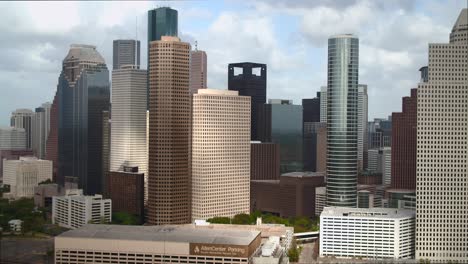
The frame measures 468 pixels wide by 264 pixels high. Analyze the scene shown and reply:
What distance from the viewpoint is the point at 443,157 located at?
26.9 m

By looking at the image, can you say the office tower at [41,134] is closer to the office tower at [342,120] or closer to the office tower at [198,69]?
the office tower at [198,69]

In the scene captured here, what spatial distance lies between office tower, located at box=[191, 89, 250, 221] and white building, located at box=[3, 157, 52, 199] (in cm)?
1167

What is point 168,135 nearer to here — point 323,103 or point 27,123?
point 27,123

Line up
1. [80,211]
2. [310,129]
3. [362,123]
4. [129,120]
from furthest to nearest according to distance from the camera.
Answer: [310,129]
[362,123]
[129,120]
[80,211]

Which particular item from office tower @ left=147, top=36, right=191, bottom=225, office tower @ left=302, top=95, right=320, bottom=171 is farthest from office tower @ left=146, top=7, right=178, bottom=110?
office tower @ left=302, top=95, right=320, bottom=171

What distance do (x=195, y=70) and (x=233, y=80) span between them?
7.31m

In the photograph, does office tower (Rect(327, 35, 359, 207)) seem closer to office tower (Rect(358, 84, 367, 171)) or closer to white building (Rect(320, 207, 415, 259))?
office tower (Rect(358, 84, 367, 171))

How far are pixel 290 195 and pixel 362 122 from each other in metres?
13.3

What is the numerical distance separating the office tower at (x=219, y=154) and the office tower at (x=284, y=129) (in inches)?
601

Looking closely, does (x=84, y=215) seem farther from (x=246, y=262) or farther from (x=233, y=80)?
(x=233, y=80)

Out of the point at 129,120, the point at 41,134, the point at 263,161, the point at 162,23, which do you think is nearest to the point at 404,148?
the point at 263,161

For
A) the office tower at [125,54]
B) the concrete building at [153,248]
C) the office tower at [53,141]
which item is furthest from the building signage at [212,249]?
the office tower at [125,54]

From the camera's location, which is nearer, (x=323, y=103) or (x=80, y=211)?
(x=80, y=211)

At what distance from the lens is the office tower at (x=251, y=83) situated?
168ft
